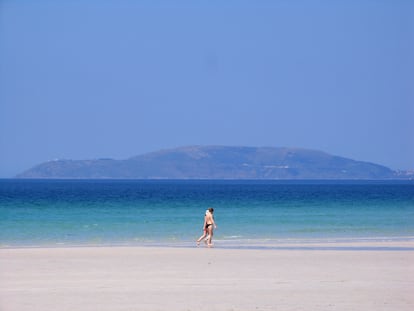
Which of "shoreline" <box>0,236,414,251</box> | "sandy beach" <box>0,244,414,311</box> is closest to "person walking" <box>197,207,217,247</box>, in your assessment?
"shoreline" <box>0,236,414,251</box>

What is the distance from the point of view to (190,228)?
135 feet

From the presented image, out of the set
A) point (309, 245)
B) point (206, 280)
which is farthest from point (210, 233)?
point (206, 280)

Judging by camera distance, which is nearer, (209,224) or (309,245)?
(209,224)

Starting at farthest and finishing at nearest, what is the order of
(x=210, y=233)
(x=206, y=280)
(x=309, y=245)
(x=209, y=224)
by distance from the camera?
(x=309, y=245) → (x=210, y=233) → (x=209, y=224) → (x=206, y=280)

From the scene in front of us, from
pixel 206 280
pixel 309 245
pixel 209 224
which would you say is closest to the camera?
pixel 206 280

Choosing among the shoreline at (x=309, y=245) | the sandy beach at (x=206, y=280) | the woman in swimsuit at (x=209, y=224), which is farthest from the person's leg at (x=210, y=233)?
the sandy beach at (x=206, y=280)

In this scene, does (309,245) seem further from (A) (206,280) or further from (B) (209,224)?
(A) (206,280)

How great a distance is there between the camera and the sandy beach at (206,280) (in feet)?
45.1

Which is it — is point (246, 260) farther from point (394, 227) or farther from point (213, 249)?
point (394, 227)

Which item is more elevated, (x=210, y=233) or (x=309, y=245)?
(x=210, y=233)

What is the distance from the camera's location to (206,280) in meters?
16.7

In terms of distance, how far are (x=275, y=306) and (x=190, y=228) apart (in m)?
27.7

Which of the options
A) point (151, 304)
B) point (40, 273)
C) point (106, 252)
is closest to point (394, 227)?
point (106, 252)

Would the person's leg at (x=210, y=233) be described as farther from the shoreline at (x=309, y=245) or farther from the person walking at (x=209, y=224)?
the shoreline at (x=309, y=245)
